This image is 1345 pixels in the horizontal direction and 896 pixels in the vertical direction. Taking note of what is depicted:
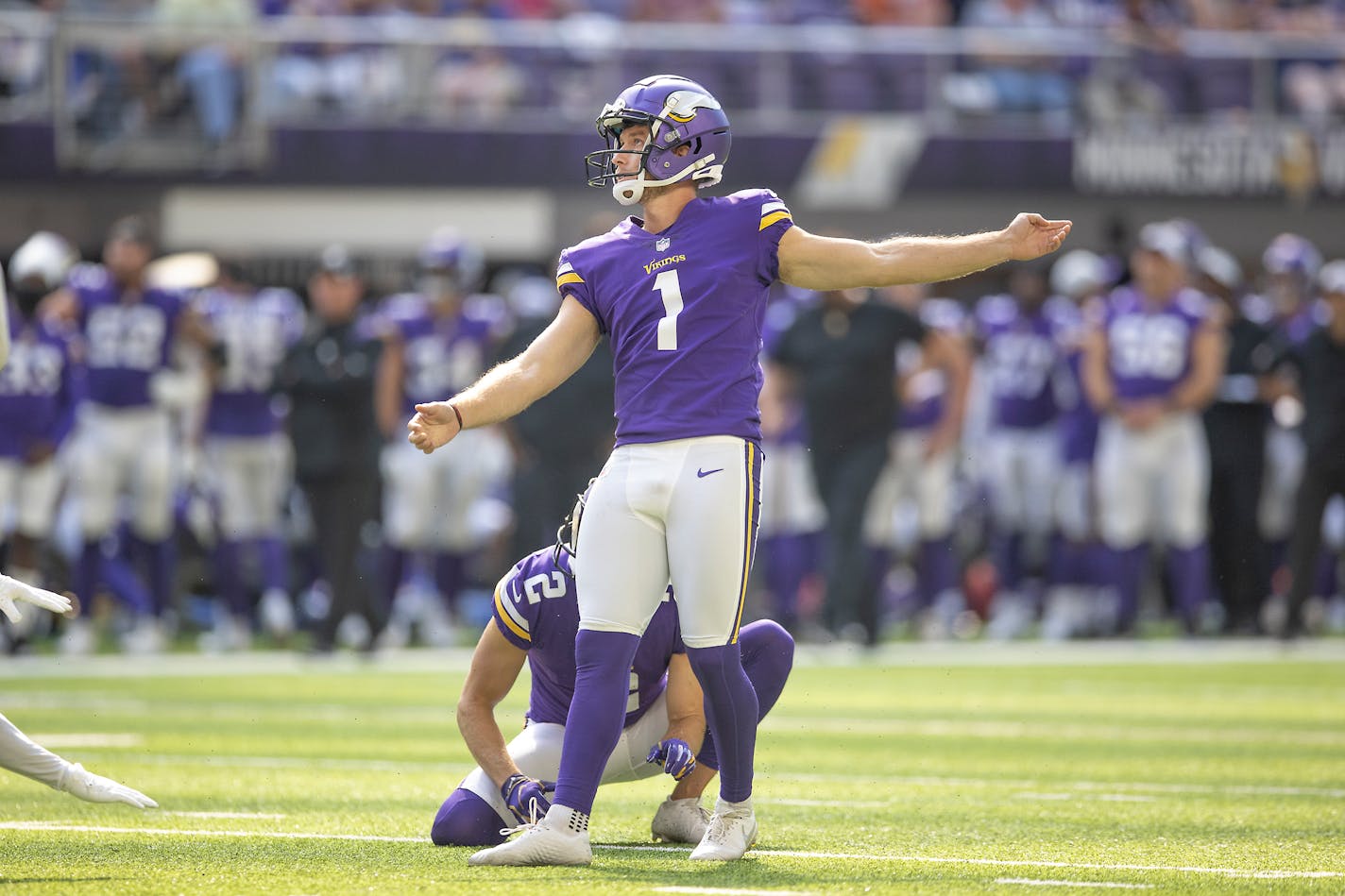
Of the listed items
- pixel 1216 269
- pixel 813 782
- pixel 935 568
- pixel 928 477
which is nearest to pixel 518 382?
pixel 813 782

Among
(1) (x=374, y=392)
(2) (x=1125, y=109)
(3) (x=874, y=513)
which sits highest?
(2) (x=1125, y=109)

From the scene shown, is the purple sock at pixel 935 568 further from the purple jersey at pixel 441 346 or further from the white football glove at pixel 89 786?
the white football glove at pixel 89 786

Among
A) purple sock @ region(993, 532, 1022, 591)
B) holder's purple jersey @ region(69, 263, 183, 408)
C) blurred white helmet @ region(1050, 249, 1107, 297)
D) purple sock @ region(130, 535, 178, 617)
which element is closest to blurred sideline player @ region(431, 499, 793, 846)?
holder's purple jersey @ region(69, 263, 183, 408)

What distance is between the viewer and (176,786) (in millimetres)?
6590

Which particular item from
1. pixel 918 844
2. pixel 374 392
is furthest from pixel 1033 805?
pixel 374 392

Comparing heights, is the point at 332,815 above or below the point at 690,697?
below

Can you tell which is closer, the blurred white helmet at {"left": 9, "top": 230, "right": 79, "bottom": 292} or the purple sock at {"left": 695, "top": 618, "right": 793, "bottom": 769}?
the purple sock at {"left": 695, "top": 618, "right": 793, "bottom": 769}

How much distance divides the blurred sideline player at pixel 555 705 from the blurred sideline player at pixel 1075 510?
8.42 meters

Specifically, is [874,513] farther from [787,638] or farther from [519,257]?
[787,638]

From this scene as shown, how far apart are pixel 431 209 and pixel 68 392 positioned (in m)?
6.67

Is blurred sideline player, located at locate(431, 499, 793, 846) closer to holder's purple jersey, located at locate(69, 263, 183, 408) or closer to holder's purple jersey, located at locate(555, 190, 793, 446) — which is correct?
holder's purple jersey, located at locate(555, 190, 793, 446)

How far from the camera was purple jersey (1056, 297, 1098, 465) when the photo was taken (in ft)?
46.3

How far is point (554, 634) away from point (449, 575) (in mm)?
8408

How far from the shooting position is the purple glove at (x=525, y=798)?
16.8ft
